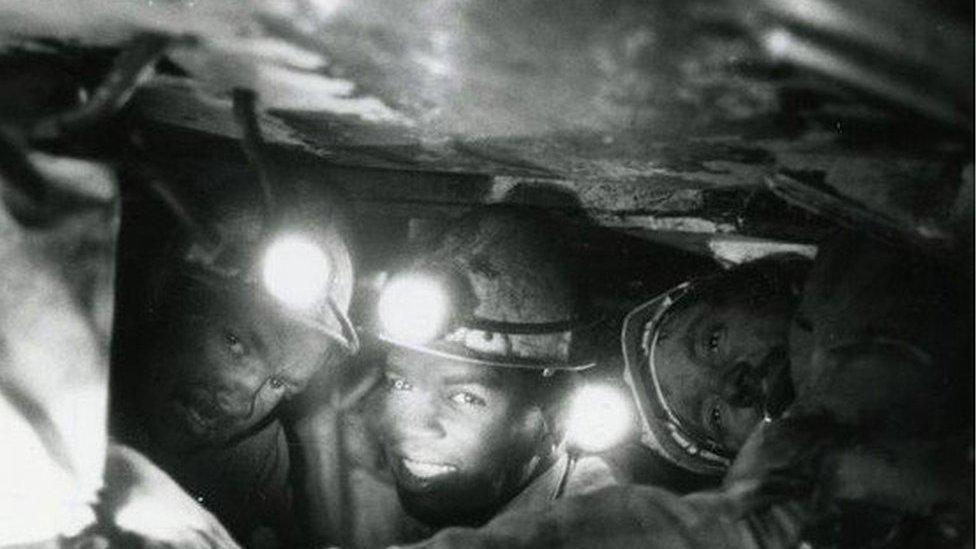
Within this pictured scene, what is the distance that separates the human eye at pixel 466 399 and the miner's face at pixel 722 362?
127cm

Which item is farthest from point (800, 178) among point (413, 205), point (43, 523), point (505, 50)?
point (43, 523)

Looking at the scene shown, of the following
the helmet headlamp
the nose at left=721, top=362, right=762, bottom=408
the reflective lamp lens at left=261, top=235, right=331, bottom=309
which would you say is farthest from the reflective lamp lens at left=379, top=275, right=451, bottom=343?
the nose at left=721, top=362, right=762, bottom=408

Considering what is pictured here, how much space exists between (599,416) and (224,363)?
8.83 ft

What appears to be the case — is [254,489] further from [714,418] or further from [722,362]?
[722,362]

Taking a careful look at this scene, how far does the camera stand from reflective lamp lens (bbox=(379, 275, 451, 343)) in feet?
15.4

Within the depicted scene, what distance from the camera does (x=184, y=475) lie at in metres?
5.98

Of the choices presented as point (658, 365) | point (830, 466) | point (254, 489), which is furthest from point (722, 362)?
point (254, 489)

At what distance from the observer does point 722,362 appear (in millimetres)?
4895

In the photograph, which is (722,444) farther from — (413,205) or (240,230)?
(240,230)

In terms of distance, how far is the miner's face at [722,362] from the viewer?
15.4 feet

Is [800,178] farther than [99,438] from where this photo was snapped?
Yes

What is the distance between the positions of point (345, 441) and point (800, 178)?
15.3 ft

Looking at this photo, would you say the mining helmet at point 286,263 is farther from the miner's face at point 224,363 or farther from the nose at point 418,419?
the nose at point 418,419

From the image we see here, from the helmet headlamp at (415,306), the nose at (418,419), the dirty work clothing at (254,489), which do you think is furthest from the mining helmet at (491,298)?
the dirty work clothing at (254,489)
